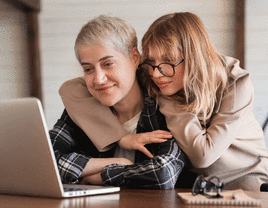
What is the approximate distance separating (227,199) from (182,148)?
497mm

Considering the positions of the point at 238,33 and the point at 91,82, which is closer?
the point at 91,82

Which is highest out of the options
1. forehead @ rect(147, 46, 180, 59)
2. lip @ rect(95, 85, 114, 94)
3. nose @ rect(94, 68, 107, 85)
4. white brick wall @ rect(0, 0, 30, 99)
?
forehead @ rect(147, 46, 180, 59)

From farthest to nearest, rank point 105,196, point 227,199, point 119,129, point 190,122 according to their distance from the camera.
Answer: point 119,129, point 190,122, point 105,196, point 227,199

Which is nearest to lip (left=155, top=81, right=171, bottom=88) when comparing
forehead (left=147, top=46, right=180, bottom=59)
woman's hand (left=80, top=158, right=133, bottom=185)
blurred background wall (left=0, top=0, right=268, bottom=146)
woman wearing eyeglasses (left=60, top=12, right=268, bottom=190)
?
woman wearing eyeglasses (left=60, top=12, right=268, bottom=190)

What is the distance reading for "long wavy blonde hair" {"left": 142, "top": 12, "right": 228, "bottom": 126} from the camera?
4.57 feet

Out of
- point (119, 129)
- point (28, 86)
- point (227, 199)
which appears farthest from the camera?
point (28, 86)

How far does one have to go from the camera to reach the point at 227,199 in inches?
32.6

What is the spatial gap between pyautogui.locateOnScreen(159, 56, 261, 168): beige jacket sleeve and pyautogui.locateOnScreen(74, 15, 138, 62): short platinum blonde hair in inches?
11.6

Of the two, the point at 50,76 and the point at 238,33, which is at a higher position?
the point at 238,33

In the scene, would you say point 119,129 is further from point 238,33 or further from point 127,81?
point 238,33

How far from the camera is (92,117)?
1.54m

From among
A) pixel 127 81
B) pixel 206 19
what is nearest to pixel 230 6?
pixel 206 19

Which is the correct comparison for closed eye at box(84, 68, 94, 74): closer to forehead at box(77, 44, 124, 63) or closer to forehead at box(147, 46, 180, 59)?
forehead at box(77, 44, 124, 63)

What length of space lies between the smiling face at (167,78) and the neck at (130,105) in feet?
0.61
